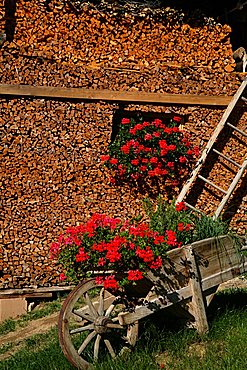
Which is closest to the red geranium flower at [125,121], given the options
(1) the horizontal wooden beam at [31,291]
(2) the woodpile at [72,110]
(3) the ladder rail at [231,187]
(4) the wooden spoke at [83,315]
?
(2) the woodpile at [72,110]

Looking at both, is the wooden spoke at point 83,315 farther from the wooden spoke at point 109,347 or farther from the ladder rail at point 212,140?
the ladder rail at point 212,140

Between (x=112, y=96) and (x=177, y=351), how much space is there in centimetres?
421

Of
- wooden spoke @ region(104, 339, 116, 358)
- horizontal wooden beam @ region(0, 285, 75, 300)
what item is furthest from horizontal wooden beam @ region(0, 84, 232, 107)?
wooden spoke @ region(104, 339, 116, 358)

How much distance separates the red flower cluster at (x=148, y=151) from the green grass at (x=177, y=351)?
9.50ft

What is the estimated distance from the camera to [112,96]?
24.9ft

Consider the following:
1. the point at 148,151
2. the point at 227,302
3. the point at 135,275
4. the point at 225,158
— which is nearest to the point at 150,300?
the point at 135,275

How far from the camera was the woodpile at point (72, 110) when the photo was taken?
23.7ft

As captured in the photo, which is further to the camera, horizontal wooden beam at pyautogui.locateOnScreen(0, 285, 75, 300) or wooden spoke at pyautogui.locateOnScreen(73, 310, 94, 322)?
horizontal wooden beam at pyautogui.locateOnScreen(0, 285, 75, 300)

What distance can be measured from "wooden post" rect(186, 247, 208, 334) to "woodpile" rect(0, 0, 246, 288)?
3.09 m

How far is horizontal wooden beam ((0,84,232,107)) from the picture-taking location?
721 centimetres

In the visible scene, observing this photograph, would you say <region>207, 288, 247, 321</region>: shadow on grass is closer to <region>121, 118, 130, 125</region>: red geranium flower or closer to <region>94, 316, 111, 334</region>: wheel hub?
<region>94, 316, 111, 334</region>: wheel hub

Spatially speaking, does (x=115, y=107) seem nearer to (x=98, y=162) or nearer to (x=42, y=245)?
(x=98, y=162)

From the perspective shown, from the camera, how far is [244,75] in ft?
27.2

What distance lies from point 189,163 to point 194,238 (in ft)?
10.2
